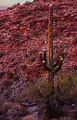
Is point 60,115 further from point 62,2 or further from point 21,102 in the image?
point 62,2

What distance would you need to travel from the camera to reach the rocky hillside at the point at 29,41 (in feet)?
47.4

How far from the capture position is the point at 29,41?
18.7 m

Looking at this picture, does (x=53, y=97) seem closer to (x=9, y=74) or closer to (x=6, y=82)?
(x=6, y=82)

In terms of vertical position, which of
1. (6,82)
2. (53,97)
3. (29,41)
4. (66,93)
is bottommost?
(6,82)

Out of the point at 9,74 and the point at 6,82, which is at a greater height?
the point at 9,74

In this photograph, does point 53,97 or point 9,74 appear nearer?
point 53,97

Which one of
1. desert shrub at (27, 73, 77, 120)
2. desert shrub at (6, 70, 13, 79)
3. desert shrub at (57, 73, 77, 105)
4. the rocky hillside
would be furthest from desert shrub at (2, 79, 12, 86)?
desert shrub at (57, 73, 77, 105)

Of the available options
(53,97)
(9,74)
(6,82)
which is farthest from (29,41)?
(53,97)

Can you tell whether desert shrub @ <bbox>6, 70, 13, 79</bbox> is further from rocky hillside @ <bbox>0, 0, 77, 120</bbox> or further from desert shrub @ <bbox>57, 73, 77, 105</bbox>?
desert shrub @ <bbox>57, 73, 77, 105</bbox>

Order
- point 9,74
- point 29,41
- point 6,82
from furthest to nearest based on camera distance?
point 29,41
point 9,74
point 6,82

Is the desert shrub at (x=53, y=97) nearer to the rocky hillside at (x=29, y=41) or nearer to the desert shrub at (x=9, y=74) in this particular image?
the rocky hillside at (x=29, y=41)

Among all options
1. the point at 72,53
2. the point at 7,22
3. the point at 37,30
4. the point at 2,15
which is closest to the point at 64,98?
the point at 72,53

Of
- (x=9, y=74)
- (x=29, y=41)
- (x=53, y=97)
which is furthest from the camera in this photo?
(x=29, y=41)

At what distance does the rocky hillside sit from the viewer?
14445 millimetres
